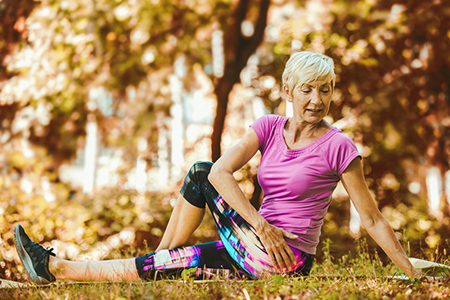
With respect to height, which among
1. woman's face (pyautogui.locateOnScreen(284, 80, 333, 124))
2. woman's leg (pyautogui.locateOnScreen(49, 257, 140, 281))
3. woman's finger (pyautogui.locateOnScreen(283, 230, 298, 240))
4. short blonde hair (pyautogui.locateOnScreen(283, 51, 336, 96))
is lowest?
woman's leg (pyautogui.locateOnScreen(49, 257, 140, 281))

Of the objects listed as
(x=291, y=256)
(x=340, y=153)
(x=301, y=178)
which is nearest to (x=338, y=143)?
(x=340, y=153)

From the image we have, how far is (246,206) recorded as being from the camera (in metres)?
2.23

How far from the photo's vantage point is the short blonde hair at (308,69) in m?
2.21

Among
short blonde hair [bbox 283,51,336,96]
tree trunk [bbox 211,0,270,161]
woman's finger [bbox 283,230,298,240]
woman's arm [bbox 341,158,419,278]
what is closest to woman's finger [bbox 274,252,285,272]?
woman's finger [bbox 283,230,298,240]

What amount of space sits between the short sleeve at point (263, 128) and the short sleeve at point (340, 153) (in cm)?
44

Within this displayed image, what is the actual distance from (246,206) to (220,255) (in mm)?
472

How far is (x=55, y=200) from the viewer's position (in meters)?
5.27

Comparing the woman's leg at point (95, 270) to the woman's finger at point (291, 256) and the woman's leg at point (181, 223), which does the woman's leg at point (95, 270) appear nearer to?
the woman's leg at point (181, 223)

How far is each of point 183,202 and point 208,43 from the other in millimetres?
4132

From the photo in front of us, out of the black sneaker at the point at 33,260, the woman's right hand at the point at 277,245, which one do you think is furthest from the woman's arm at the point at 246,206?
the black sneaker at the point at 33,260

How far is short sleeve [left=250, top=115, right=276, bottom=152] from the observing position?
2.46 meters

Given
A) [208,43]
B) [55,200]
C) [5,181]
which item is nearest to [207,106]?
[208,43]

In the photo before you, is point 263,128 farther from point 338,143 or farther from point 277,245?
point 277,245

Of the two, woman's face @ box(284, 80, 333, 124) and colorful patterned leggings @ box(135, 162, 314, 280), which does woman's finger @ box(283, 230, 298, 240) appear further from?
woman's face @ box(284, 80, 333, 124)
